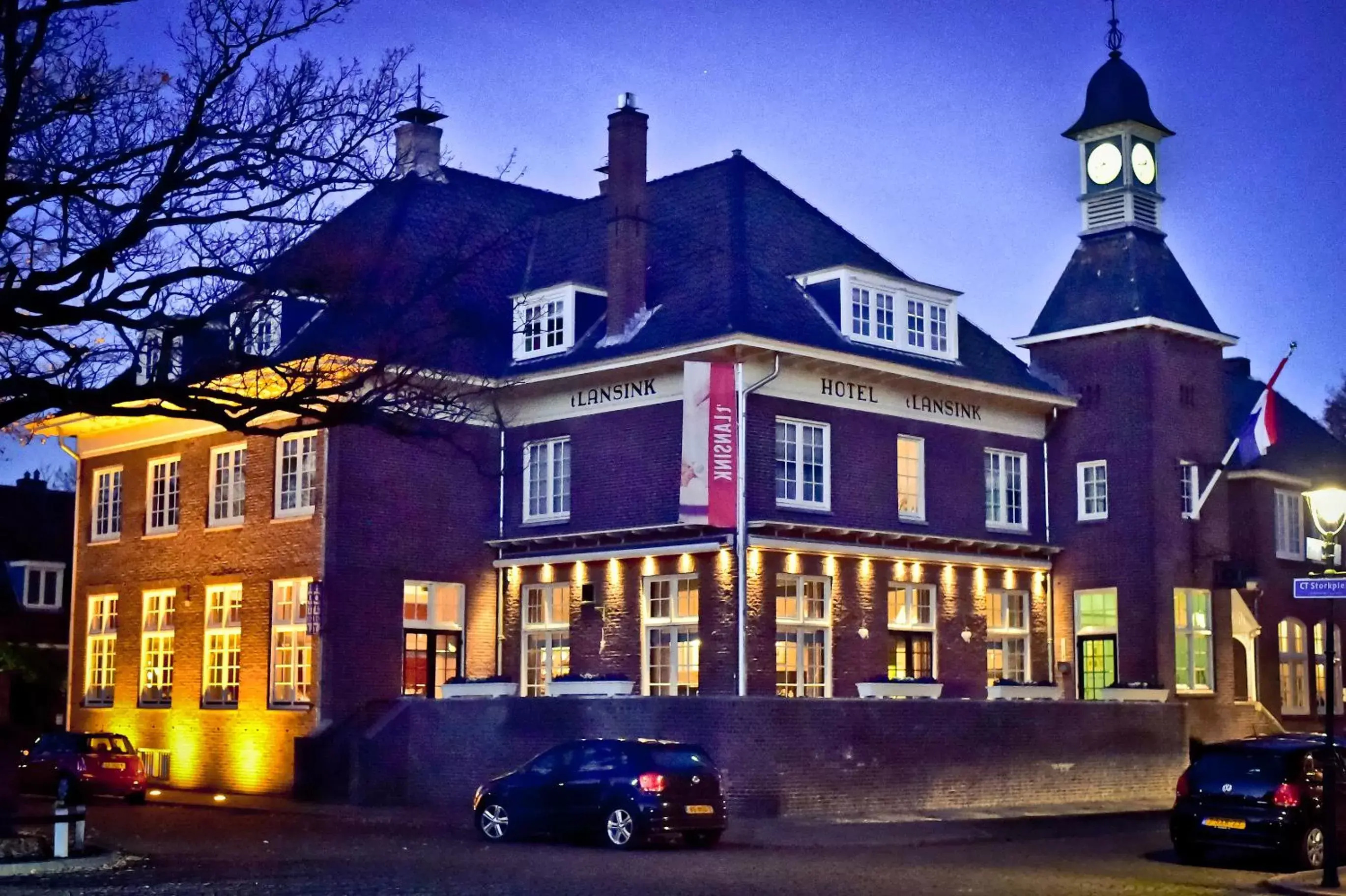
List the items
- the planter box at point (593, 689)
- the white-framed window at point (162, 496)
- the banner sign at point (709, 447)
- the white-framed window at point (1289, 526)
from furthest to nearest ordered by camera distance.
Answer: the white-framed window at point (1289, 526) → the white-framed window at point (162, 496) → the banner sign at point (709, 447) → the planter box at point (593, 689)

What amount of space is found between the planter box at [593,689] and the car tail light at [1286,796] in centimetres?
1121

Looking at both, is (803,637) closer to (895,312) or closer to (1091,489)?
(895,312)

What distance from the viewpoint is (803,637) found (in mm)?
31891

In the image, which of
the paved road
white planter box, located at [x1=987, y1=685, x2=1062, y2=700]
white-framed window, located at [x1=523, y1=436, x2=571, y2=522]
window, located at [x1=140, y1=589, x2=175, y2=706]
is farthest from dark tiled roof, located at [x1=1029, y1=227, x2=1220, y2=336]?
window, located at [x1=140, y1=589, x2=175, y2=706]

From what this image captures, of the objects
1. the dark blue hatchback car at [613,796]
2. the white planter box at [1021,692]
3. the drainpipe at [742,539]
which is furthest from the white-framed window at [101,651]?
the white planter box at [1021,692]

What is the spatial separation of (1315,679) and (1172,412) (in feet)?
31.7

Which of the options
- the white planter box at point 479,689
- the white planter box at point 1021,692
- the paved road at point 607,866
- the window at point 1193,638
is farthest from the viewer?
the window at point 1193,638

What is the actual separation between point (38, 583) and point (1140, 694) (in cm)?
3290

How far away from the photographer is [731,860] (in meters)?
20.7

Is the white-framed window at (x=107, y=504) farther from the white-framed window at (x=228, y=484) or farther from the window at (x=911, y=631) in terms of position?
the window at (x=911, y=631)

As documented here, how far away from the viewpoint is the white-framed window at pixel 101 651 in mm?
39562

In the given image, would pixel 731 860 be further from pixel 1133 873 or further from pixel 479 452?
pixel 479 452

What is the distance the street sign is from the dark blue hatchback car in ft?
26.1

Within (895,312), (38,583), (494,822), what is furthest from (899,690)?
(38,583)
